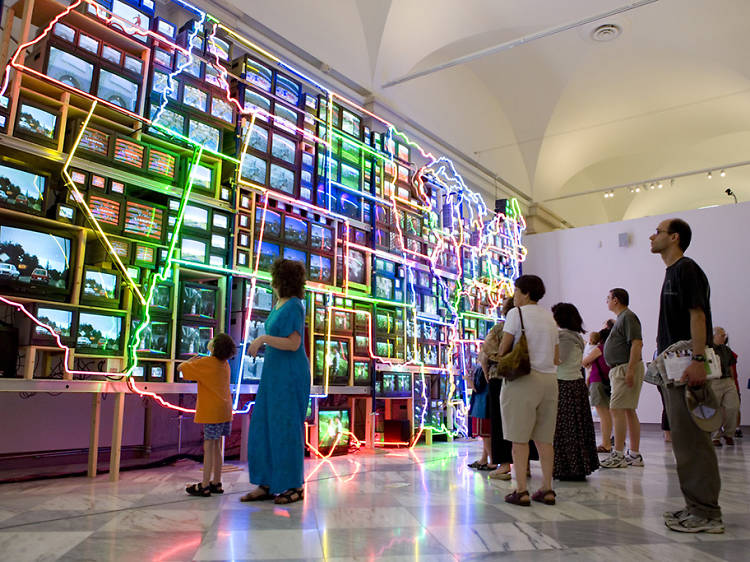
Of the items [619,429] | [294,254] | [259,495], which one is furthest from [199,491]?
[619,429]

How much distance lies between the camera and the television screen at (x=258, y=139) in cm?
567

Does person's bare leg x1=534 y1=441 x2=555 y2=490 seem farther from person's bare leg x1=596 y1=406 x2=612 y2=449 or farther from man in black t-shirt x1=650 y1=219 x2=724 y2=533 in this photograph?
person's bare leg x1=596 y1=406 x2=612 y2=449

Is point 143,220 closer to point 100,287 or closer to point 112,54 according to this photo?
point 100,287

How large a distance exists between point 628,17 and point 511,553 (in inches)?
378

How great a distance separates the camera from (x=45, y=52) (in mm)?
4188

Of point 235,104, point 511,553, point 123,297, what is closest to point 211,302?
point 123,297

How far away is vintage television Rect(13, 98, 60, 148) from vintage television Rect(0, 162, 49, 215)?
24cm

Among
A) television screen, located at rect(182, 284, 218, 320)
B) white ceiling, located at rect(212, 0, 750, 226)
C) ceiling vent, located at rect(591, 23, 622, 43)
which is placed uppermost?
ceiling vent, located at rect(591, 23, 622, 43)

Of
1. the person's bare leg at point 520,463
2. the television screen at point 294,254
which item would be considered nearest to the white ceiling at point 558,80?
the television screen at point 294,254

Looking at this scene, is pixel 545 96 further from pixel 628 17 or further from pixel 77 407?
pixel 77 407

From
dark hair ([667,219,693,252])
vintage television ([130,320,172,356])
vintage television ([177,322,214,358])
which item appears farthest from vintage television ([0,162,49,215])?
dark hair ([667,219,693,252])

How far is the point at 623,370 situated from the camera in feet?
16.6

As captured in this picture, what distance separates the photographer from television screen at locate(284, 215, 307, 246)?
594 centimetres

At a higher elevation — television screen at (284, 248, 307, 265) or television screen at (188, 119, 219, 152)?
television screen at (188, 119, 219, 152)
